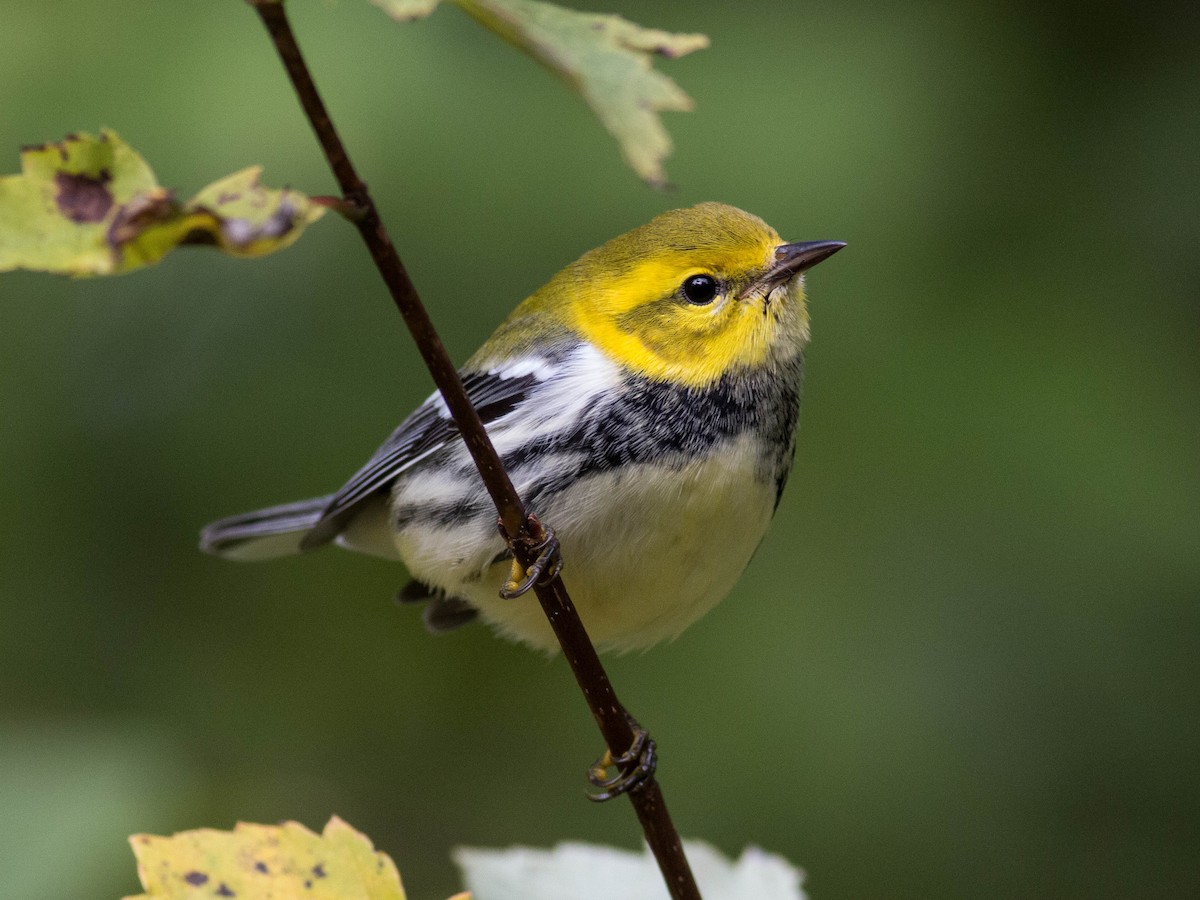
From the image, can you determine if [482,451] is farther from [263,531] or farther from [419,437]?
[263,531]

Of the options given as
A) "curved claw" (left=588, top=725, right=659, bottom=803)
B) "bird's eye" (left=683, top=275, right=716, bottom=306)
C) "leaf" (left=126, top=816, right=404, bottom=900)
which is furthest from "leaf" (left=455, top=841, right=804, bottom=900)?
"bird's eye" (left=683, top=275, right=716, bottom=306)

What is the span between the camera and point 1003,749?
314 centimetres

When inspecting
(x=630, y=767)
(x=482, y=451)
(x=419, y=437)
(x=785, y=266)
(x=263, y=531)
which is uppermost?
(x=263, y=531)

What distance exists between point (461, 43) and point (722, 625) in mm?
1572

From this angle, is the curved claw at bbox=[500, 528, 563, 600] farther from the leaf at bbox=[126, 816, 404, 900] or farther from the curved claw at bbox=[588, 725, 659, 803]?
the leaf at bbox=[126, 816, 404, 900]

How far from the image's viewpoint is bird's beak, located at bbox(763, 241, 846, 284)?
2.21m

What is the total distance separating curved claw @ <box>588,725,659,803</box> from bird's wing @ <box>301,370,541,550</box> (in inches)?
25.4

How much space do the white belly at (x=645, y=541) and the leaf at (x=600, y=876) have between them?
557mm

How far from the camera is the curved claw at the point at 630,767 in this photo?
5.78ft

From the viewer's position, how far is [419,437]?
2.56 meters

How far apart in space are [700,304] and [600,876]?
1.05 m

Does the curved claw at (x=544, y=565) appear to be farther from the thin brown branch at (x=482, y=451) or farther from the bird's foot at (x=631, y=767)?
the bird's foot at (x=631, y=767)

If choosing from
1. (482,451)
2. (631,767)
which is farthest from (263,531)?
(482,451)

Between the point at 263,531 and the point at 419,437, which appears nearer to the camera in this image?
the point at 419,437
